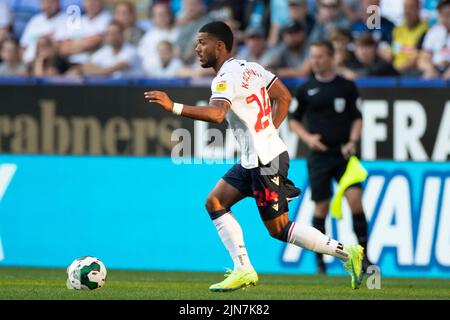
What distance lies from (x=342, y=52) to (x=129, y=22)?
12.1 ft

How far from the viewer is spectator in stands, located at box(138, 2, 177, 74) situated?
1709 centimetres

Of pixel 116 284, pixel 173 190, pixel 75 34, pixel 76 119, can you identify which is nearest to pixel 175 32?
pixel 75 34

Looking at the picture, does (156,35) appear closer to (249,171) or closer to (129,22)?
(129,22)

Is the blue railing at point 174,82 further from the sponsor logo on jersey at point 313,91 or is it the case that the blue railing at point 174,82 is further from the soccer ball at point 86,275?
the soccer ball at point 86,275

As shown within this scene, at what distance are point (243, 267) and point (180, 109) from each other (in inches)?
66.1

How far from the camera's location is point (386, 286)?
Result: 36.5 ft

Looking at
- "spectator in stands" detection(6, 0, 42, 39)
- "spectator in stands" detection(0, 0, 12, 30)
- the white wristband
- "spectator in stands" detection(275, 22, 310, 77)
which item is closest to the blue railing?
"spectator in stands" detection(275, 22, 310, 77)

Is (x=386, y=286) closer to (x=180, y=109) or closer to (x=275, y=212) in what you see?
(x=275, y=212)

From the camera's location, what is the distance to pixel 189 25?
672 inches

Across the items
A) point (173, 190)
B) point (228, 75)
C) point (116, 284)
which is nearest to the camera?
point (228, 75)

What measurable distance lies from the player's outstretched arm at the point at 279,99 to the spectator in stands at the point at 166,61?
20.9 feet

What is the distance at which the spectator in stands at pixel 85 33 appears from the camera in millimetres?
17438

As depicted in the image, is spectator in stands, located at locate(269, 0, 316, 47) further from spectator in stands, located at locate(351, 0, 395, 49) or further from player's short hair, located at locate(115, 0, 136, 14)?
player's short hair, located at locate(115, 0, 136, 14)

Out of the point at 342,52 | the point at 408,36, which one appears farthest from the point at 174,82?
the point at 408,36
